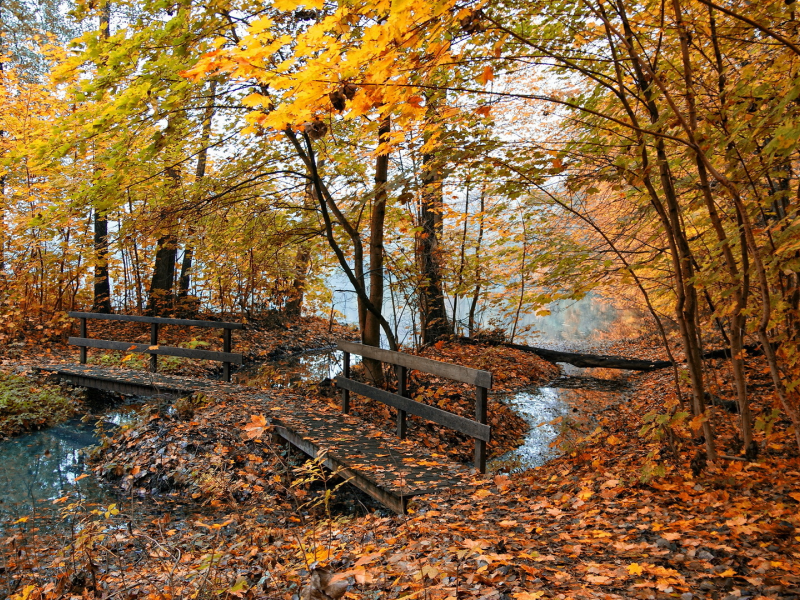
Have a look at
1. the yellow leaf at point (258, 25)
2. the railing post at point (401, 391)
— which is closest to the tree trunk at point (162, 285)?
the railing post at point (401, 391)

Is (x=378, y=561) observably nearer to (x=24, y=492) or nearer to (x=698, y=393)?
(x=698, y=393)

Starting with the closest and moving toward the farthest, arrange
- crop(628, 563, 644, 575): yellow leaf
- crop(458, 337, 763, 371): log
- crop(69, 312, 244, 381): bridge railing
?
crop(628, 563, 644, 575): yellow leaf
crop(69, 312, 244, 381): bridge railing
crop(458, 337, 763, 371): log

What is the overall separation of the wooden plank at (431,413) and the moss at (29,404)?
557 cm

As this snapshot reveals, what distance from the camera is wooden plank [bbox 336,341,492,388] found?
4634 mm

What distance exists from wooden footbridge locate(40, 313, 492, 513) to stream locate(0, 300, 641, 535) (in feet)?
2.93

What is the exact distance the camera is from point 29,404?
8.18 meters

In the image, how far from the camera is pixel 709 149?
3309 millimetres

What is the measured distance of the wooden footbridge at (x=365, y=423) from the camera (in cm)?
455

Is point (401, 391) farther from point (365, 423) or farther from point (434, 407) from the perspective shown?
point (365, 423)

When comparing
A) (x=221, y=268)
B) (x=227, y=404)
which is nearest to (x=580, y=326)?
(x=221, y=268)

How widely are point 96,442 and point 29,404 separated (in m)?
Answer: 1.82

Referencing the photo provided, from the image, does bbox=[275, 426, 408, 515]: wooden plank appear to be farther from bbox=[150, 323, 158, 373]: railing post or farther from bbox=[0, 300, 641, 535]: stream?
bbox=[150, 323, 158, 373]: railing post

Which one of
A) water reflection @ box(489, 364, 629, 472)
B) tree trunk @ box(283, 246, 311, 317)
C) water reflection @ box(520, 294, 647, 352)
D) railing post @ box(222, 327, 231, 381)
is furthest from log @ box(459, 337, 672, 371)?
railing post @ box(222, 327, 231, 381)

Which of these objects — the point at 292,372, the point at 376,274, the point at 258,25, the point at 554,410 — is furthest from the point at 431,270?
the point at 258,25
